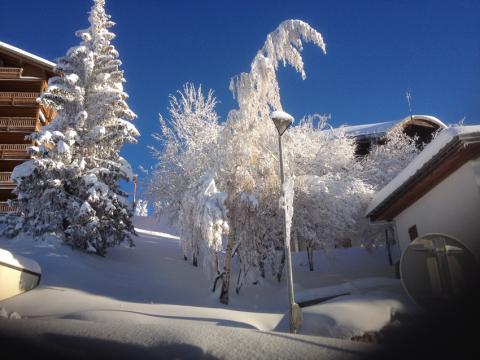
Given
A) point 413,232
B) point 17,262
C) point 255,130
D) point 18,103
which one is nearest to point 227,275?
point 255,130

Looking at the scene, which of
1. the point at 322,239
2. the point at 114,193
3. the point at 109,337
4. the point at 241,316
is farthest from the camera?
the point at 322,239

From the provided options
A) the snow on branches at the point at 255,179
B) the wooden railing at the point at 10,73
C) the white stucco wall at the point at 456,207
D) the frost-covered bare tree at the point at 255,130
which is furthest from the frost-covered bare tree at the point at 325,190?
the wooden railing at the point at 10,73

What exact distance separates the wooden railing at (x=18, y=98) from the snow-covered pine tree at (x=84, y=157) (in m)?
13.6

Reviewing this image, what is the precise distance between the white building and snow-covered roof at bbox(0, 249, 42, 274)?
10.8m

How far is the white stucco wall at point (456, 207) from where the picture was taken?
9469 millimetres

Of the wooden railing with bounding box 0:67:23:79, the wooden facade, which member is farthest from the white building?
the wooden railing with bounding box 0:67:23:79

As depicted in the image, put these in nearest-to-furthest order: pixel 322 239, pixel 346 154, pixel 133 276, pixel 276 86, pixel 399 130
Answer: pixel 276 86, pixel 133 276, pixel 322 239, pixel 346 154, pixel 399 130

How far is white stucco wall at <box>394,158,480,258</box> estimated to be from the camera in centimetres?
947

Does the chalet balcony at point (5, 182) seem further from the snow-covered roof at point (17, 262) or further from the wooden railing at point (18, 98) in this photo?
the snow-covered roof at point (17, 262)

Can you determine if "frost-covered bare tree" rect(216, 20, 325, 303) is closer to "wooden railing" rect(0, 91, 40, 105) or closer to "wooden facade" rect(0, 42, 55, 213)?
"wooden facade" rect(0, 42, 55, 213)

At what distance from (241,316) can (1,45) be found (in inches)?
1268

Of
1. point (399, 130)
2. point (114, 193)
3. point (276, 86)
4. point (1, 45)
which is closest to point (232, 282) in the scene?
point (114, 193)

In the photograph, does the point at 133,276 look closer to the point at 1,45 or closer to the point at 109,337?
the point at 109,337

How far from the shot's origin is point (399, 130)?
27.2 meters
